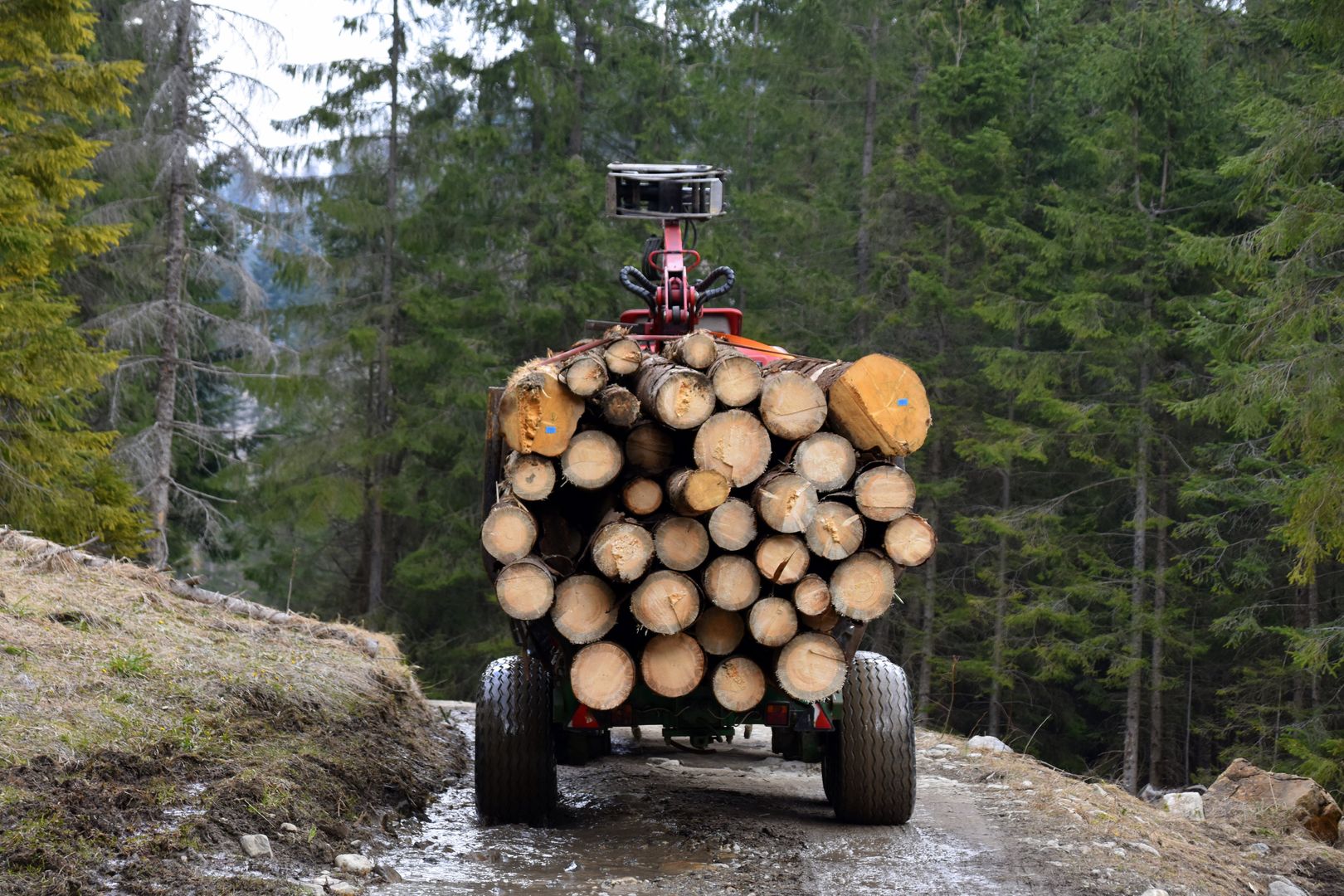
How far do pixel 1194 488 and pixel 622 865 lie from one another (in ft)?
44.9

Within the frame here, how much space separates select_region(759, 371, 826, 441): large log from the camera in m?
5.73

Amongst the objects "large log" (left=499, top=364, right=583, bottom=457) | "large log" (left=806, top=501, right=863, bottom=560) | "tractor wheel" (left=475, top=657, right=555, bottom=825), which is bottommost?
"tractor wheel" (left=475, top=657, right=555, bottom=825)

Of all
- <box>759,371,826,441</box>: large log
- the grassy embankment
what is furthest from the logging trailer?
the grassy embankment

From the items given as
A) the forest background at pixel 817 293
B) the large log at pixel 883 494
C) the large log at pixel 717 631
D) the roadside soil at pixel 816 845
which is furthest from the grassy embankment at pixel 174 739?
the forest background at pixel 817 293

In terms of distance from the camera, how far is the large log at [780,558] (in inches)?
223

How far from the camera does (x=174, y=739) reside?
5.99 meters

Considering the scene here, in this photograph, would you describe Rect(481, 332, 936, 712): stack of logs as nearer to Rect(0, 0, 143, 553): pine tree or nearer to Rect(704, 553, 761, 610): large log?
Rect(704, 553, 761, 610): large log

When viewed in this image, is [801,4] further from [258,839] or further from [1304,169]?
[258,839]

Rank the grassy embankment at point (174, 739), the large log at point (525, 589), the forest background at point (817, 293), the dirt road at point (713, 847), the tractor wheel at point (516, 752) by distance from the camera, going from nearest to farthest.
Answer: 1. the grassy embankment at point (174, 739)
2. the dirt road at point (713, 847)
3. the large log at point (525, 589)
4. the tractor wheel at point (516, 752)
5. the forest background at point (817, 293)

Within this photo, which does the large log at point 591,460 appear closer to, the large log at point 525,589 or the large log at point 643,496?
the large log at point 643,496

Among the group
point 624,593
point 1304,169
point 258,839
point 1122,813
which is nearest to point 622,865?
point 624,593

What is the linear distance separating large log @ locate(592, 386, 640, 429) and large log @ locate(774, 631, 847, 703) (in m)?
1.27

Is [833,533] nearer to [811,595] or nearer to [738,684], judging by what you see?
[811,595]

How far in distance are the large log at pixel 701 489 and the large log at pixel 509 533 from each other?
0.70 meters
